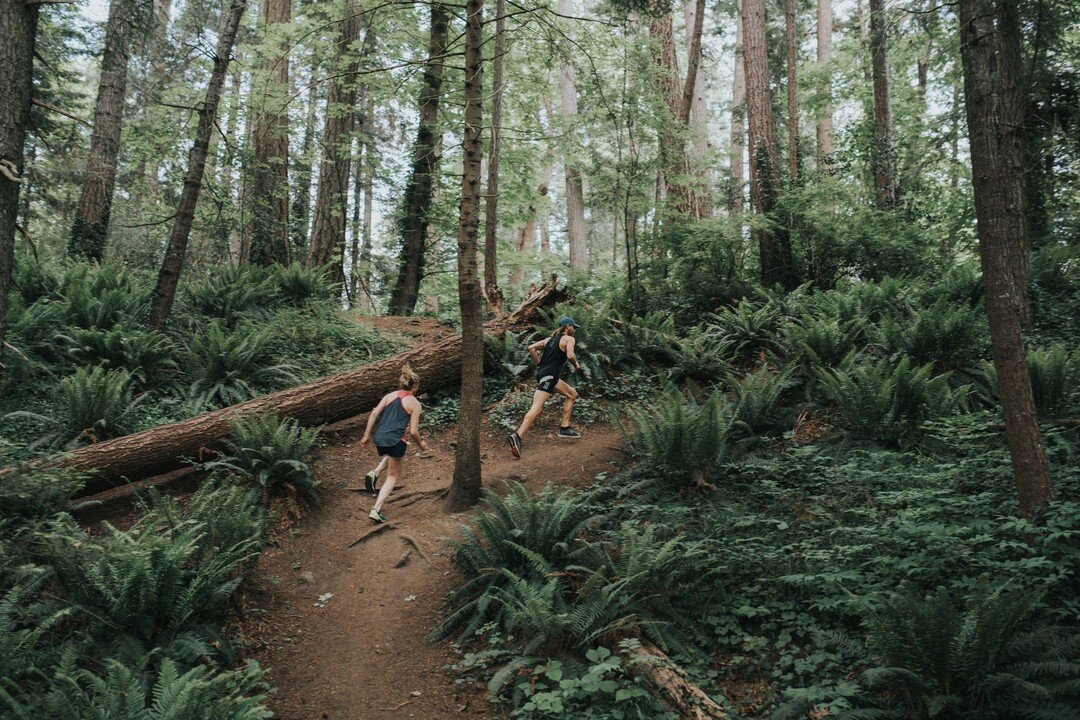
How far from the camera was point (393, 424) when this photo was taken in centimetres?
741

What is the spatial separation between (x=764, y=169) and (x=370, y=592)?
37.6 ft

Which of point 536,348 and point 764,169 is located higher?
point 764,169

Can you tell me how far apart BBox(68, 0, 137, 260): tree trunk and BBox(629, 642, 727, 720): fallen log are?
48.3ft

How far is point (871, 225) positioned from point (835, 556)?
392 inches

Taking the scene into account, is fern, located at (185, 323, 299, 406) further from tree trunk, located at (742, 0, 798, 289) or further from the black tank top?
tree trunk, located at (742, 0, 798, 289)

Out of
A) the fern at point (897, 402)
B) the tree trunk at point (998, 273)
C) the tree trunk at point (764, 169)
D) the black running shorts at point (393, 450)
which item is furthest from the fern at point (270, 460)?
the tree trunk at point (764, 169)

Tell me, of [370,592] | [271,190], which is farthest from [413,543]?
[271,190]

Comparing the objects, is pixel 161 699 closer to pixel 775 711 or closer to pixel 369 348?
pixel 775 711

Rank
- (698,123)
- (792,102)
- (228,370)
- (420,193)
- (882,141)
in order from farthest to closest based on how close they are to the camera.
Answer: (698,123), (792,102), (420,193), (882,141), (228,370)

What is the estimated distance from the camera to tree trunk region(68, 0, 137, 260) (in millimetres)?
14188

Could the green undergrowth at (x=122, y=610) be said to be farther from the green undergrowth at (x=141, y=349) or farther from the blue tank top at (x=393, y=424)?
the green undergrowth at (x=141, y=349)

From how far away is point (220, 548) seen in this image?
19.1ft

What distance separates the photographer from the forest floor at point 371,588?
4824mm

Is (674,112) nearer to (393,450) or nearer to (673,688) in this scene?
(393,450)
